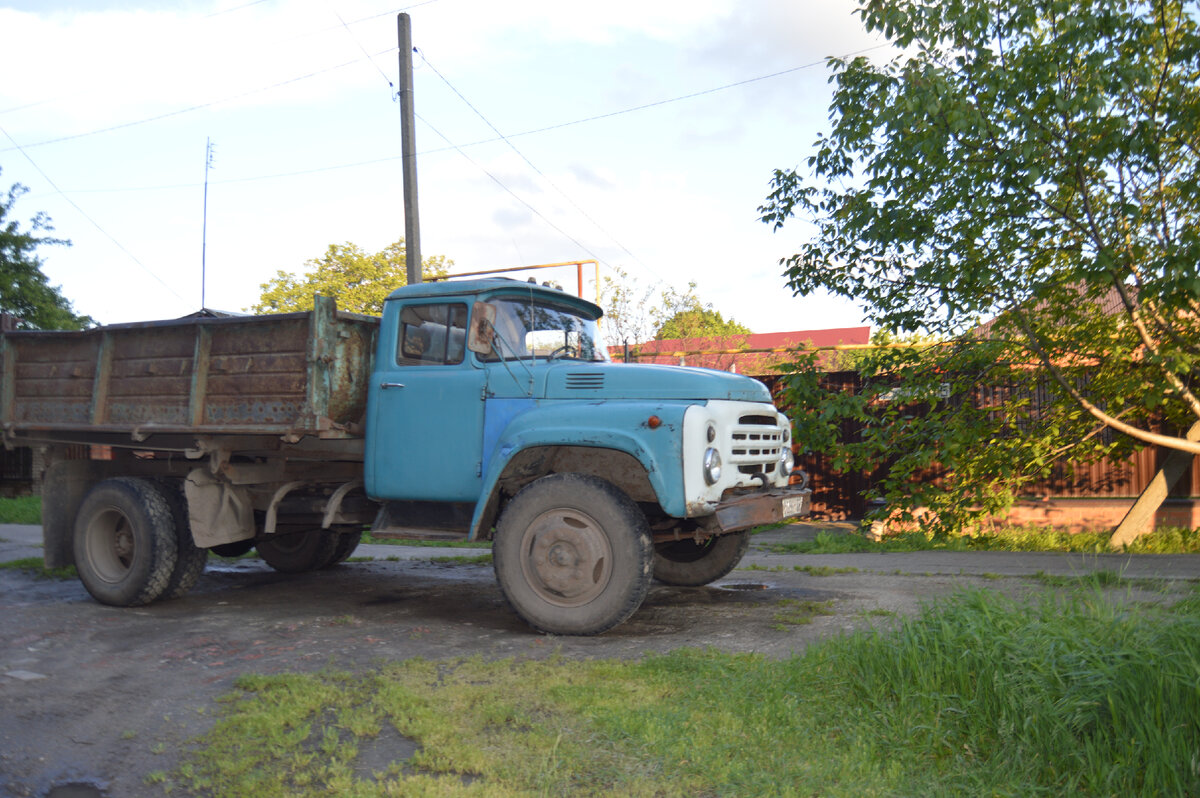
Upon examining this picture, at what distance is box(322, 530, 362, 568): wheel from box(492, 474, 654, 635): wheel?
366 centimetres

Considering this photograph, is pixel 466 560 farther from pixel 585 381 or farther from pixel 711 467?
pixel 711 467

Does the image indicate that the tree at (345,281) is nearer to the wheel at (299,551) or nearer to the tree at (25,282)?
the tree at (25,282)

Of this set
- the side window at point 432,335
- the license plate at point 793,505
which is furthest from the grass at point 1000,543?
the side window at point 432,335

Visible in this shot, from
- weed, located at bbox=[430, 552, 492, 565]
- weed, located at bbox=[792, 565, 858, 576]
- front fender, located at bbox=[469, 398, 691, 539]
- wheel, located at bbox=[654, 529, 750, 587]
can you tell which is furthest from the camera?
weed, located at bbox=[430, 552, 492, 565]

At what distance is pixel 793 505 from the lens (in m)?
6.48

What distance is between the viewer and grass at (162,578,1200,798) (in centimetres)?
333

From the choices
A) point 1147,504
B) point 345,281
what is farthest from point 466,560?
point 345,281

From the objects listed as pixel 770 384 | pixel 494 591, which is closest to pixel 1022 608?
pixel 494 591

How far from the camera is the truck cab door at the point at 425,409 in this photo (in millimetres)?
6387

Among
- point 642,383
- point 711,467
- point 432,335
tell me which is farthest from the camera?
point 432,335

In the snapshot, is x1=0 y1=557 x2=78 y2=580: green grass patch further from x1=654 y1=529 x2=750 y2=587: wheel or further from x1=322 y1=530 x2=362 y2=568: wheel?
x1=654 y1=529 x2=750 y2=587: wheel

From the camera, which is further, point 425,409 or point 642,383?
point 425,409

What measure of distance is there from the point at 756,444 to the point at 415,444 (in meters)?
2.43

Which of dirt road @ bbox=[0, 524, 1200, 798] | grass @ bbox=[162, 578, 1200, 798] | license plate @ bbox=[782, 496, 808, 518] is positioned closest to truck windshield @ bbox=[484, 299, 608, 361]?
license plate @ bbox=[782, 496, 808, 518]
